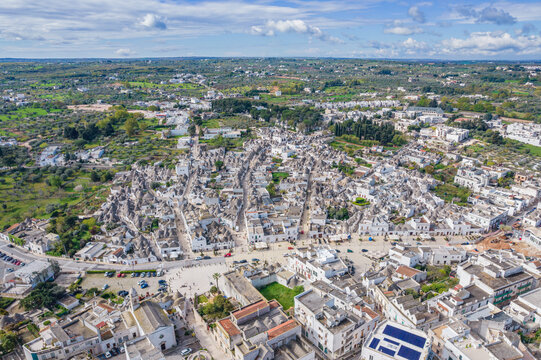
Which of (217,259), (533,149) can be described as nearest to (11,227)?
(217,259)

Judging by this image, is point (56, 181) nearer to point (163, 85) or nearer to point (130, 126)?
point (130, 126)

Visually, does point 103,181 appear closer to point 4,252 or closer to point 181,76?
point 4,252

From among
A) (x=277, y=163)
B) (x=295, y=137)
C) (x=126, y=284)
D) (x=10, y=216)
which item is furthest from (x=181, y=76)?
(x=126, y=284)

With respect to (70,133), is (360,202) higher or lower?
lower

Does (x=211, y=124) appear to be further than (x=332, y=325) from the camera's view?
Yes

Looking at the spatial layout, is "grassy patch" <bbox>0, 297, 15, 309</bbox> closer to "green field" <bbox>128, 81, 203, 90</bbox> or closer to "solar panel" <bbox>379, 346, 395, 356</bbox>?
"solar panel" <bbox>379, 346, 395, 356</bbox>

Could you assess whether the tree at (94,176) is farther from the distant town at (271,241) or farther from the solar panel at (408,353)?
the solar panel at (408,353)

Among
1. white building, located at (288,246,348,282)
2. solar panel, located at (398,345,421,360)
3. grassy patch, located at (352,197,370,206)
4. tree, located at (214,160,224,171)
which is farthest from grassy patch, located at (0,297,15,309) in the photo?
grassy patch, located at (352,197,370,206)
